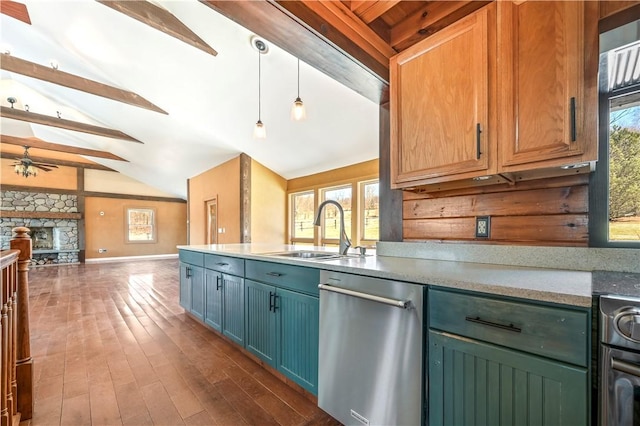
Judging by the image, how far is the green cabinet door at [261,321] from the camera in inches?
72.2

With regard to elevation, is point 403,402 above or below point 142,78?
below

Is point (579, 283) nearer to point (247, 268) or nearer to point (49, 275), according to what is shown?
point (247, 268)

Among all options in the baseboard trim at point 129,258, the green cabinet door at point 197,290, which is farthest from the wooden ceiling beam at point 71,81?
the baseboard trim at point 129,258

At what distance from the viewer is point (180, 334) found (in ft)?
8.75

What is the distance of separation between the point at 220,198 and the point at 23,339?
529cm

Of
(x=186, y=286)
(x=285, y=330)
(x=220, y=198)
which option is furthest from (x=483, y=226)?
(x=220, y=198)

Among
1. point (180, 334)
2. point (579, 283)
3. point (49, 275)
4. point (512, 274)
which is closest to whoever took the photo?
point (579, 283)

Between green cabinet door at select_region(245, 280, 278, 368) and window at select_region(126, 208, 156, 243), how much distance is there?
9282 mm

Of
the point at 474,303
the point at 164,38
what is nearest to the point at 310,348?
the point at 474,303

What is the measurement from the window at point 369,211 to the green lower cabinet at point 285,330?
303 cm

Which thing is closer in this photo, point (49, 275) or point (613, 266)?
point (613, 266)

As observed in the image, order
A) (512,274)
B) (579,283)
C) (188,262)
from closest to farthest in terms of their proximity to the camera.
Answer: (579,283), (512,274), (188,262)

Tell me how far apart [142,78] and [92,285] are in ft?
12.5

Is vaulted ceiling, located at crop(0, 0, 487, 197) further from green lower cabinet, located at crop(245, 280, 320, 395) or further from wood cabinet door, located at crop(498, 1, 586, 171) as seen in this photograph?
green lower cabinet, located at crop(245, 280, 320, 395)
